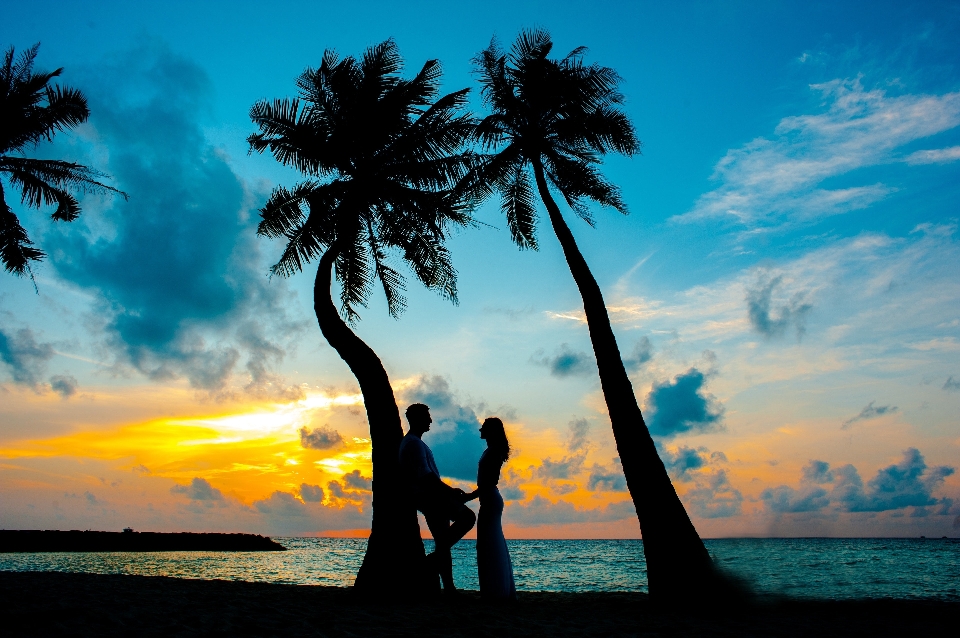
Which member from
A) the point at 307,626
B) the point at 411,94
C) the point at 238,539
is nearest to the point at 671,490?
the point at 307,626

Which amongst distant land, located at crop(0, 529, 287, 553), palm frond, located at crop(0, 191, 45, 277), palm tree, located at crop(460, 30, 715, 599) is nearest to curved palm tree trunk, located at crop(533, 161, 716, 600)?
palm tree, located at crop(460, 30, 715, 599)

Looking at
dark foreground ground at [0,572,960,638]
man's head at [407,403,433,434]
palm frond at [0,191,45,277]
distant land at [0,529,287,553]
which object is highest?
palm frond at [0,191,45,277]

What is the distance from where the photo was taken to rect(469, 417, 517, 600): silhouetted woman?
8.48 metres

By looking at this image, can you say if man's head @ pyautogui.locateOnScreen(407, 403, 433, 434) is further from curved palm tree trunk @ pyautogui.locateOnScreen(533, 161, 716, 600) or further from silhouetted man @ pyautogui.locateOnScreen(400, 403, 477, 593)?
curved palm tree trunk @ pyautogui.locateOnScreen(533, 161, 716, 600)

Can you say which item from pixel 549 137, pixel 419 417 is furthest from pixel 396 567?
pixel 549 137

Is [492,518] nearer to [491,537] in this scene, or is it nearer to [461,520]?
[491,537]

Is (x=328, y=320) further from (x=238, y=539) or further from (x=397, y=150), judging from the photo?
(x=238, y=539)

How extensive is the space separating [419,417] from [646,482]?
13.9 feet

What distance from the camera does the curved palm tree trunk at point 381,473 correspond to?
9.80 metres

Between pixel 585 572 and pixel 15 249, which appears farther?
pixel 585 572

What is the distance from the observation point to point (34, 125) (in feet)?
55.2

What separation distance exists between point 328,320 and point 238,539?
70460 mm

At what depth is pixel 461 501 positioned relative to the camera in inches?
322

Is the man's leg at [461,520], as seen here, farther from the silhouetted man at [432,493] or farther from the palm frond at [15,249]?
the palm frond at [15,249]
